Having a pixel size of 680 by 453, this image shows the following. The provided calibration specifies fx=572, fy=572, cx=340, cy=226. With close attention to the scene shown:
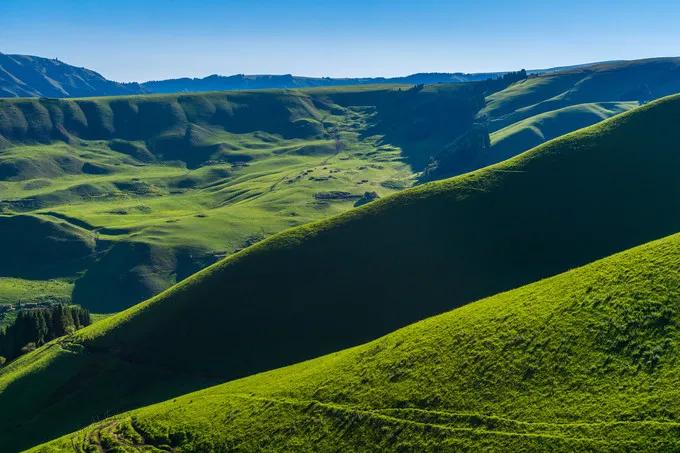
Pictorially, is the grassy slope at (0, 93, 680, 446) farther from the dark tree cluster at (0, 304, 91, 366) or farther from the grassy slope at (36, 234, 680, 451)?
the grassy slope at (36, 234, 680, 451)

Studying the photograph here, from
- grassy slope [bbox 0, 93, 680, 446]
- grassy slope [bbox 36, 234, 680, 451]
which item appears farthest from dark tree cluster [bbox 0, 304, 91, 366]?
grassy slope [bbox 36, 234, 680, 451]

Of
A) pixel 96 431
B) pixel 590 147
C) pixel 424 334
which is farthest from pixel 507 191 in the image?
pixel 96 431

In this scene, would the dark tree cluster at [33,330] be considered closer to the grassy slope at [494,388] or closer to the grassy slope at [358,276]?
the grassy slope at [358,276]

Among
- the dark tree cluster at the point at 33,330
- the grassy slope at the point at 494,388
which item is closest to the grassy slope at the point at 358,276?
the dark tree cluster at the point at 33,330

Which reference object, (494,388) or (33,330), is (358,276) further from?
(33,330)

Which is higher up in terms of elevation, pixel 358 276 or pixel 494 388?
pixel 494 388

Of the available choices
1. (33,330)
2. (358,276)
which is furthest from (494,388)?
(33,330)
